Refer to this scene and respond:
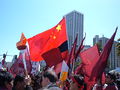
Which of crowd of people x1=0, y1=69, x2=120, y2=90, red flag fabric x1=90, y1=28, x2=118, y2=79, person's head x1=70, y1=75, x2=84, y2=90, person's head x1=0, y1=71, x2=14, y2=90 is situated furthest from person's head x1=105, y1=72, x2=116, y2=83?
person's head x1=0, y1=71, x2=14, y2=90

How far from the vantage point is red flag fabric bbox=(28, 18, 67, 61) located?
8.01 metres

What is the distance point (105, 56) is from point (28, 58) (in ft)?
11.8

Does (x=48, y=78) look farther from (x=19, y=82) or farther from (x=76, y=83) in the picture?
(x=76, y=83)

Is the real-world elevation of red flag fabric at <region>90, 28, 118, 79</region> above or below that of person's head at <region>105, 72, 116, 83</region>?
above

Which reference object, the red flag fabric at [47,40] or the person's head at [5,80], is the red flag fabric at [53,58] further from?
the person's head at [5,80]

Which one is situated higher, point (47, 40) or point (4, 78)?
point (47, 40)

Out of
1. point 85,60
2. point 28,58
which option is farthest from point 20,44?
point 85,60

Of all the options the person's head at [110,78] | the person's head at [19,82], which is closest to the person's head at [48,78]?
the person's head at [19,82]

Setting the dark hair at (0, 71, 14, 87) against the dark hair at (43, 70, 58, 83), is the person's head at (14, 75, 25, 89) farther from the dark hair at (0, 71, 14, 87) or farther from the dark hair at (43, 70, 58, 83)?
the dark hair at (43, 70, 58, 83)

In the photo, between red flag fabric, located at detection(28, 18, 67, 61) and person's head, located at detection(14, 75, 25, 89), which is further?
red flag fabric, located at detection(28, 18, 67, 61)

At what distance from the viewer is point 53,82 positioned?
11.7 ft

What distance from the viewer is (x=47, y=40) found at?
27.0 feet

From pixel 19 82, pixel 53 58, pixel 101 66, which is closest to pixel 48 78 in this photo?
pixel 19 82

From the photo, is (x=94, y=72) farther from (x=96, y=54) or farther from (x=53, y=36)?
(x=53, y=36)
